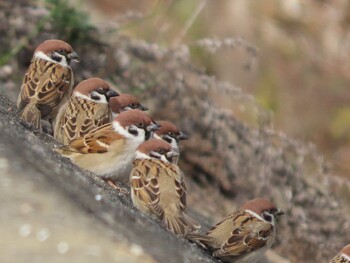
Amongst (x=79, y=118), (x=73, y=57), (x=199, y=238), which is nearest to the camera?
(x=199, y=238)

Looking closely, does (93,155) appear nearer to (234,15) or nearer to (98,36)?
(98,36)

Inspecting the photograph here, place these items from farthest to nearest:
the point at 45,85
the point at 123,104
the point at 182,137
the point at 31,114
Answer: the point at 123,104
the point at 182,137
the point at 45,85
the point at 31,114

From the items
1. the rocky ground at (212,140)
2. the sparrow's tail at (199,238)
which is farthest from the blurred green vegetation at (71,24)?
the sparrow's tail at (199,238)

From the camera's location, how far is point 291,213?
1089cm

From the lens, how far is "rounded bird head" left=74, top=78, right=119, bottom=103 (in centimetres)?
811

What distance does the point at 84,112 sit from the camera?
7977 millimetres

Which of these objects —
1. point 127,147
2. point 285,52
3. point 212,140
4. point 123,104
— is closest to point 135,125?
point 127,147

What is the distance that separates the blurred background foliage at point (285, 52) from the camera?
14.4m

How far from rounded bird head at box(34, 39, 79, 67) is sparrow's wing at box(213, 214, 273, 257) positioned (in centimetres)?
→ 179

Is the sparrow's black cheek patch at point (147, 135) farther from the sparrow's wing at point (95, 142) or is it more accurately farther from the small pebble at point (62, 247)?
the small pebble at point (62, 247)

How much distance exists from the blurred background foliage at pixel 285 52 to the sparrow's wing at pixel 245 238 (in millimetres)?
6091

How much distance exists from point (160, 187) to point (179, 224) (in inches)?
11.9

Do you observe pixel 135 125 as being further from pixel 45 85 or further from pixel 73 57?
pixel 73 57

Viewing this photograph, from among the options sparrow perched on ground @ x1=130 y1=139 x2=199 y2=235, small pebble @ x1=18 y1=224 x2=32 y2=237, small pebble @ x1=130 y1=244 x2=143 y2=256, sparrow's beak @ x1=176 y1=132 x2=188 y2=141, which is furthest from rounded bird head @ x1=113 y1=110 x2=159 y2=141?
small pebble @ x1=18 y1=224 x2=32 y2=237
